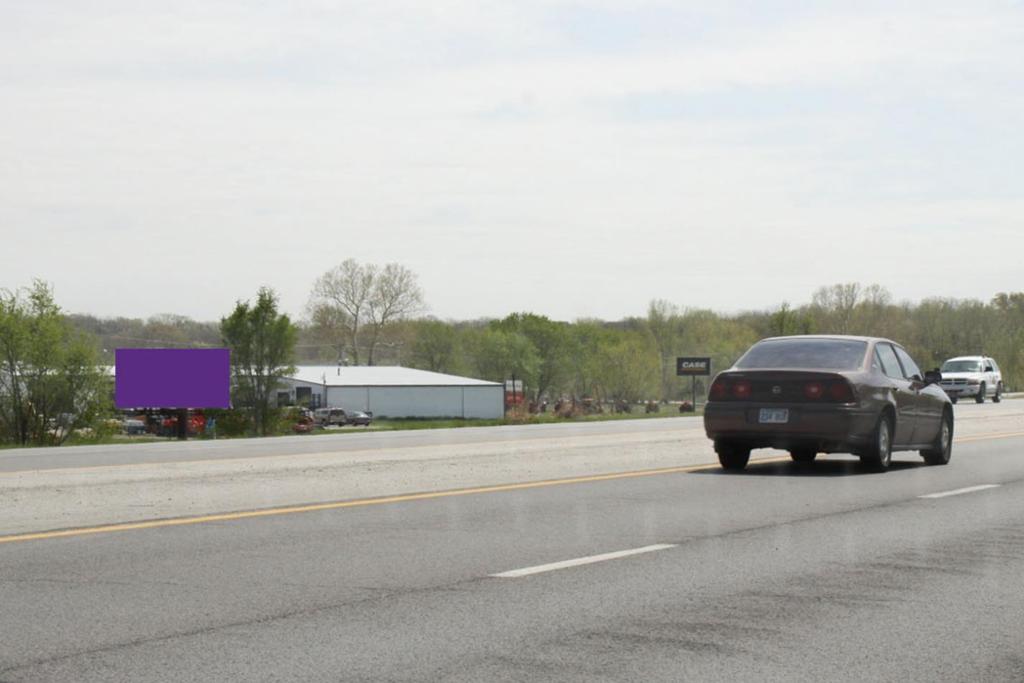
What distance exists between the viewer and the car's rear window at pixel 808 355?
1700 centimetres

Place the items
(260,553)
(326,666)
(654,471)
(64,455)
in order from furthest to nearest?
(64,455) < (654,471) < (260,553) < (326,666)

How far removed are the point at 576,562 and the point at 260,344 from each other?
2800 inches

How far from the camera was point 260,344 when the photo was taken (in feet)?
258

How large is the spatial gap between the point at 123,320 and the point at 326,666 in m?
170

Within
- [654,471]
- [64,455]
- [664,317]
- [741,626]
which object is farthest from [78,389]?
[664,317]

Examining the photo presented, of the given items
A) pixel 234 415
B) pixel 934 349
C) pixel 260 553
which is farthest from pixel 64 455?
pixel 934 349

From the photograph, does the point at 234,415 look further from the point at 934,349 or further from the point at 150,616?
the point at 934,349

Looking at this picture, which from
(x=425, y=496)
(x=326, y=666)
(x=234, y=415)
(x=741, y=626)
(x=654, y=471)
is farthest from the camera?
(x=234, y=415)

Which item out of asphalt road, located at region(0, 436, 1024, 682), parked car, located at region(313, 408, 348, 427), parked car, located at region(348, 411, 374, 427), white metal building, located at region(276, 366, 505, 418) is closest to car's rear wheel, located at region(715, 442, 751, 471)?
asphalt road, located at region(0, 436, 1024, 682)

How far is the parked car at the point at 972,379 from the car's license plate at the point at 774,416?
41.6 metres

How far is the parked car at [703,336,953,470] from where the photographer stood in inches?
650

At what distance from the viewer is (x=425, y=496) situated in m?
13.9

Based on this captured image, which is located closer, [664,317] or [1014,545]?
[1014,545]

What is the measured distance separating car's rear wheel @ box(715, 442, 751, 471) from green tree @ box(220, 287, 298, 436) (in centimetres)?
5978
